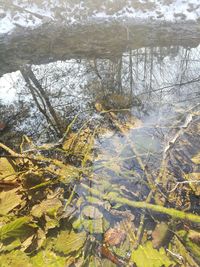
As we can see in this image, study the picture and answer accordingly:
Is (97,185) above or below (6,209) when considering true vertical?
below

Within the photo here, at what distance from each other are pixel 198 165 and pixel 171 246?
1.25 metres

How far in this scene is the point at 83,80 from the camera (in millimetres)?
7125

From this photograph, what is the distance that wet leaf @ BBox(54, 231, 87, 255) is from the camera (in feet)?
8.80

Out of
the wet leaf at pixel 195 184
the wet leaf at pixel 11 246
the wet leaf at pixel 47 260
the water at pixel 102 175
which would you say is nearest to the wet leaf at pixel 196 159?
the water at pixel 102 175

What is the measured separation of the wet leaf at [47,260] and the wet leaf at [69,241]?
62 millimetres

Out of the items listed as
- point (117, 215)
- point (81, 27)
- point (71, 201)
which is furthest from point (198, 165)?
point (81, 27)

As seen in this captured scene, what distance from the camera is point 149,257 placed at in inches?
103

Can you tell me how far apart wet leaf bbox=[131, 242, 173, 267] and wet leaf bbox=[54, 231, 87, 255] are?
44cm

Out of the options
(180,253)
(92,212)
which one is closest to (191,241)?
(180,253)

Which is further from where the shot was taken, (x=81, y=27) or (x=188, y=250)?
(x=81, y=27)

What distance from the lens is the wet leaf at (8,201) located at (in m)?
2.90

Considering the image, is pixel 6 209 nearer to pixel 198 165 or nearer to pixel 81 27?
pixel 198 165

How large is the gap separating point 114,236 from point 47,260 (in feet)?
2.07

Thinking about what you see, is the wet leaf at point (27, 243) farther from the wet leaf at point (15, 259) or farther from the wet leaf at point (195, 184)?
the wet leaf at point (195, 184)
